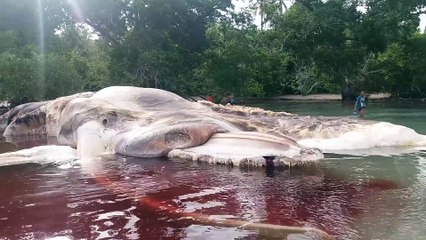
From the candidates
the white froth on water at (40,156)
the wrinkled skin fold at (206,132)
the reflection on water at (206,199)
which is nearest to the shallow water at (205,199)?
the reflection on water at (206,199)

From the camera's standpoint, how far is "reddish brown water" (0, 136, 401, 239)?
6000 mm

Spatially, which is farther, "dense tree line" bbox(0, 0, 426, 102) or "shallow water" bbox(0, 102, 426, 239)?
"dense tree line" bbox(0, 0, 426, 102)

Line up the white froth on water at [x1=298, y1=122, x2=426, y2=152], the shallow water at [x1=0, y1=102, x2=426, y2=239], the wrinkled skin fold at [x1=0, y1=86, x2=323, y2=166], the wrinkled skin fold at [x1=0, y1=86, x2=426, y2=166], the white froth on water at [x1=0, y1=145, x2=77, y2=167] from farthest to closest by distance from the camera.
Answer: the white froth on water at [x1=298, y1=122, x2=426, y2=152]
the white froth on water at [x1=0, y1=145, x2=77, y2=167]
the wrinkled skin fold at [x1=0, y1=86, x2=426, y2=166]
the wrinkled skin fold at [x1=0, y1=86, x2=323, y2=166]
the shallow water at [x1=0, y1=102, x2=426, y2=239]

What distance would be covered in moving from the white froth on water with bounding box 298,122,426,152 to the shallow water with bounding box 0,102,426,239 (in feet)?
5.45

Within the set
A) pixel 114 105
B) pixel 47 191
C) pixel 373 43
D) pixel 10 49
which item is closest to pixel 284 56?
pixel 373 43

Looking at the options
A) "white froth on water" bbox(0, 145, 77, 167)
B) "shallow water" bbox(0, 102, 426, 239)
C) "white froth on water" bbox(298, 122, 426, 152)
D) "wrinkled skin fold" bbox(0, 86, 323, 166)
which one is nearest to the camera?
"shallow water" bbox(0, 102, 426, 239)

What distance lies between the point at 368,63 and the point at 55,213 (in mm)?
38642

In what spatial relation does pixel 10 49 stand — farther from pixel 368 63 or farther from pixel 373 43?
pixel 368 63

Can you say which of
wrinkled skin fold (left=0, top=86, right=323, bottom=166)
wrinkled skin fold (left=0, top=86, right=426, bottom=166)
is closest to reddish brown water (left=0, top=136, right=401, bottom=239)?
wrinkled skin fold (left=0, top=86, right=323, bottom=166)

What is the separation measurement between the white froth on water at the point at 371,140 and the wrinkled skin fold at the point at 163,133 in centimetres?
229

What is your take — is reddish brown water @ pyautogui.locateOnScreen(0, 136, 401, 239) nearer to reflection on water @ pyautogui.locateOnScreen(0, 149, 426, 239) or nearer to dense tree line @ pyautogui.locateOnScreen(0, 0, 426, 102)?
reflection on water @ pyautogui.locateOnScreen(0, 149, 426, 239)

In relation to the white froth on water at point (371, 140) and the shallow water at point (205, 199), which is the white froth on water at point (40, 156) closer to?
the shallow water at point (205, 199)

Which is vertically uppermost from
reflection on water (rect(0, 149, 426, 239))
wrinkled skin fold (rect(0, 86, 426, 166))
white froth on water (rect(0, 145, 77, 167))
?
wrinkled skin fold (rect(0, 86, 426, 166))

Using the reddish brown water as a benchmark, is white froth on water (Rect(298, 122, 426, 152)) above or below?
above
